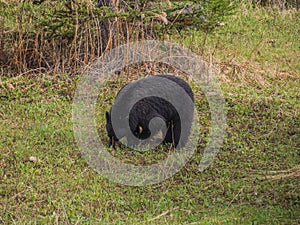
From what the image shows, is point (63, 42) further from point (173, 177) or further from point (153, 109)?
point (173, 177)

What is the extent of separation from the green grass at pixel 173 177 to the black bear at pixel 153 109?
42cm

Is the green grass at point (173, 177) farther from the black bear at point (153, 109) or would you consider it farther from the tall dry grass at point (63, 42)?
the black bear at point (153, 109)

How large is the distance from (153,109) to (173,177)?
0.88m

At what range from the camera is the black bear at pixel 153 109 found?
220 inches

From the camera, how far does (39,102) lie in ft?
23.3

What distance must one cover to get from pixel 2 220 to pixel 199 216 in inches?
72.6

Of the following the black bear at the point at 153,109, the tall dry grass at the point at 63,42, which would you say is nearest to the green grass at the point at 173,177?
the tall dry grass at the point at 63,42

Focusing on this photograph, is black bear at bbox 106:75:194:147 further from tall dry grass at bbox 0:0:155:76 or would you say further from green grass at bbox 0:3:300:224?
tall dry grass at bbox 0:0:155:76

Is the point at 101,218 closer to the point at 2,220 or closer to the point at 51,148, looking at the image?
the point at 2,220

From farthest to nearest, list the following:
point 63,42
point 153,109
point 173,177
A: point 63,42 < point 153,109 < point 173,177

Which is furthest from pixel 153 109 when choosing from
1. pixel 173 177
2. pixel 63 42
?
pixel 63 42

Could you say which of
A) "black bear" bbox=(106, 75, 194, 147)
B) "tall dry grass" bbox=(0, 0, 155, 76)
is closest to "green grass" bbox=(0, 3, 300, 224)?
"tall dry grass" bbox=(0, 0, 155, 76)

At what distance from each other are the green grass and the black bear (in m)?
0.42

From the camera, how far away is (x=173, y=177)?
207 inches
